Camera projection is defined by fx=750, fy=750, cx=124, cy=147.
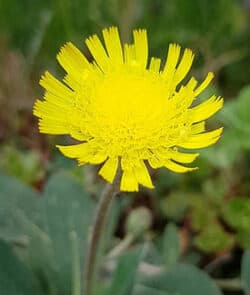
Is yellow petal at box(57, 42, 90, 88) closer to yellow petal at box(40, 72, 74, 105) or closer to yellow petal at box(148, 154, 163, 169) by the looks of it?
yellow petal at box(40, 72, 74, 105)

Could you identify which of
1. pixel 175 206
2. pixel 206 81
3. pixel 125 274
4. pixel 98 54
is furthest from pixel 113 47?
pixel 175 206

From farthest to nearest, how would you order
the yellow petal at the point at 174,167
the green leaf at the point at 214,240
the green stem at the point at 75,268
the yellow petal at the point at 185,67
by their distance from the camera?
the green leaf at the point at 214,240 < the green stem at the point at 75,268 < the yellow petal at the point at 185,67 < the yellow petal at the point at 174,167

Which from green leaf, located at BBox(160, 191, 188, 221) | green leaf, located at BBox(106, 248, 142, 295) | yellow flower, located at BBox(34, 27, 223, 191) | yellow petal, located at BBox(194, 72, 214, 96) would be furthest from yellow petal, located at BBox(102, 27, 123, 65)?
green leaf, located at BBox(160, 191, 188, 221)

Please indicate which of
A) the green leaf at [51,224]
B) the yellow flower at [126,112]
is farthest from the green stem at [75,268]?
the yellow flower at [126,112]

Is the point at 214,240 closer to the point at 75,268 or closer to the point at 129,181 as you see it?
the point at 75,268

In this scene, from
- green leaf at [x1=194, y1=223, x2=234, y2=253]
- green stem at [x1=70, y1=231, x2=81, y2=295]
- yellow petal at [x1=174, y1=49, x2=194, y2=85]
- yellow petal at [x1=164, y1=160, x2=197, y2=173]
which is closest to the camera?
yellow petal at [x1=164, y1=160, x2=197, y2=173]

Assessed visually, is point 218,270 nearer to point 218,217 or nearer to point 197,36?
point 218,217

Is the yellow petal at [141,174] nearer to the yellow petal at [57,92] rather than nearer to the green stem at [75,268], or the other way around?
the yellow petal at [57,92]
